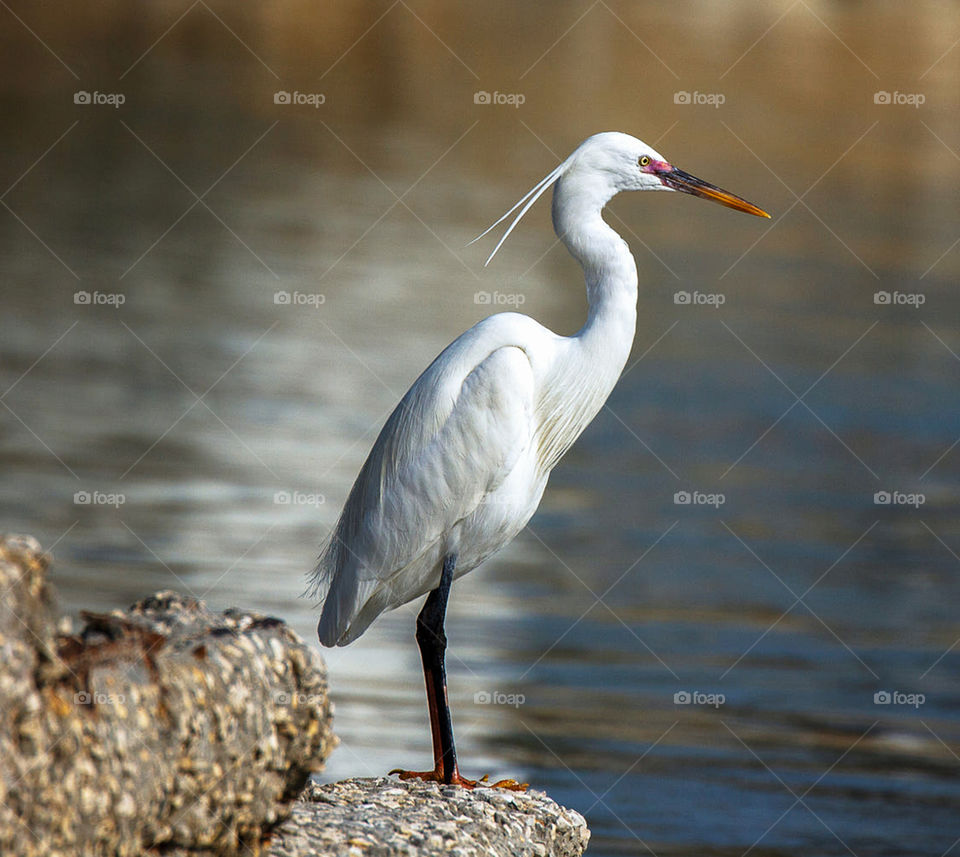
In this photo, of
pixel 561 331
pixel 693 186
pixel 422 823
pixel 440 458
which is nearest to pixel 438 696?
pixel 422 823

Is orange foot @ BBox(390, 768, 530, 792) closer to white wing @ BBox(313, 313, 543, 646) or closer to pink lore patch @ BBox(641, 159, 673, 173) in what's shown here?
white wing @ BBox(313, 313, 543, 646)

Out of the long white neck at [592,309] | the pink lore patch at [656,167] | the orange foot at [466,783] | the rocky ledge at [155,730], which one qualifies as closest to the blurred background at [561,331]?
the orange foot at [466,783]

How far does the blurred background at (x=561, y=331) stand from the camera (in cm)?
814

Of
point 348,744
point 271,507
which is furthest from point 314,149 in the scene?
point 348,744

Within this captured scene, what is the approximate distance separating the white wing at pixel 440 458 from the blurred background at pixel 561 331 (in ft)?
6.21

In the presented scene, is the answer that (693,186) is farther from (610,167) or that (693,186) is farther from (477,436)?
(477,436)

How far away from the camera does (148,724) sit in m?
3.46

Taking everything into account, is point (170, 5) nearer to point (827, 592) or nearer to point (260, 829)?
point (827, 592)

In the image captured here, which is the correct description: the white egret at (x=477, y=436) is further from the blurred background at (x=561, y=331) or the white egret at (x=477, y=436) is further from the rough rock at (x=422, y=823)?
the blurred background at (x=561, y=331)

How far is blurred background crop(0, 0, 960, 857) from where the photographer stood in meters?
8.14

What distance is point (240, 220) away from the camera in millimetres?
21172

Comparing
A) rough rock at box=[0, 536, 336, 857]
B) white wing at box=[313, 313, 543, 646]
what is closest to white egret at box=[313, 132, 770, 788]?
white wing at box=[313, 313, 543, 646]

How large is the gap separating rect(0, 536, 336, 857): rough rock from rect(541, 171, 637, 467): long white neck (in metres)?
2.07

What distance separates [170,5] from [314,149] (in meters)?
6.62
